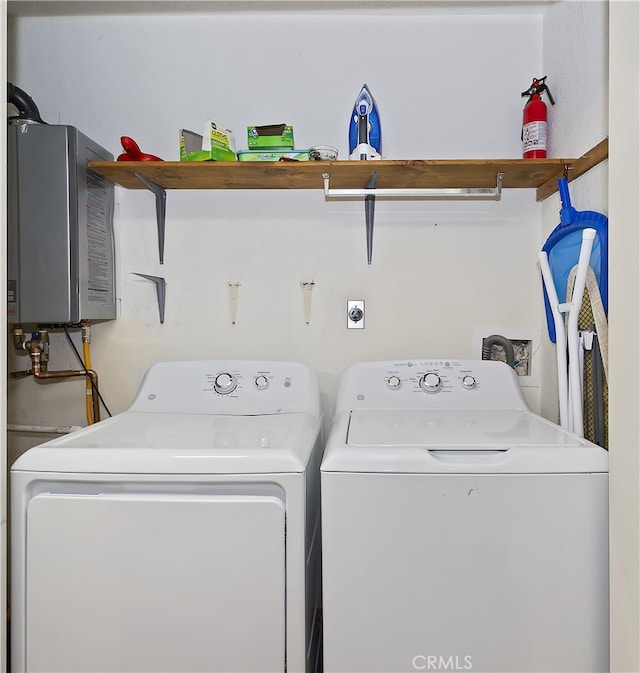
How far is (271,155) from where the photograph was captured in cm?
185

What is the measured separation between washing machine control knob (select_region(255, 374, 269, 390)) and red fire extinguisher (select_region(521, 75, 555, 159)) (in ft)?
3.95

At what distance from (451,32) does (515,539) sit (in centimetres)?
184

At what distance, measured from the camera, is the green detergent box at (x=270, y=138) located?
1855 mm

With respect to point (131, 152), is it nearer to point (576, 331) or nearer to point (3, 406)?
point (3, 406)

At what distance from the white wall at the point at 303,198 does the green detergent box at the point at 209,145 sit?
0.21m

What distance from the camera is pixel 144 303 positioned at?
7.06ft

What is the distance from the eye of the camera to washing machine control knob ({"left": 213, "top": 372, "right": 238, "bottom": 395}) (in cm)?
183

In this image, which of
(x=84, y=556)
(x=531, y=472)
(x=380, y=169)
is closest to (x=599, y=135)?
(x=380, y=169)

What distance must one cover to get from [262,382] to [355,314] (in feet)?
1.60

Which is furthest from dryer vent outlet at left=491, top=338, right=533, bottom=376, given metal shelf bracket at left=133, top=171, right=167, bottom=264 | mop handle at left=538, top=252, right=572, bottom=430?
metal shelf bracket at left=133, top=171, right=167, bottom=264

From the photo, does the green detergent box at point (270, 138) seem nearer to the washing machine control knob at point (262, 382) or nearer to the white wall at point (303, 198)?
the white wall at point (303, 198)

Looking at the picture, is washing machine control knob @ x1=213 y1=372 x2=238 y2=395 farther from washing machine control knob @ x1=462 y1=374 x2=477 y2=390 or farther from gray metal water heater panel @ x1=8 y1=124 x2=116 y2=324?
washing machine control knob @ x1=462 y1=374 x2=477 y2=390

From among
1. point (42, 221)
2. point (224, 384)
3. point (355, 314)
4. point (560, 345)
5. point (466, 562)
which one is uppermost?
point (42, 221)

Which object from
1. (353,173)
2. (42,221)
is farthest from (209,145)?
(42,221)
